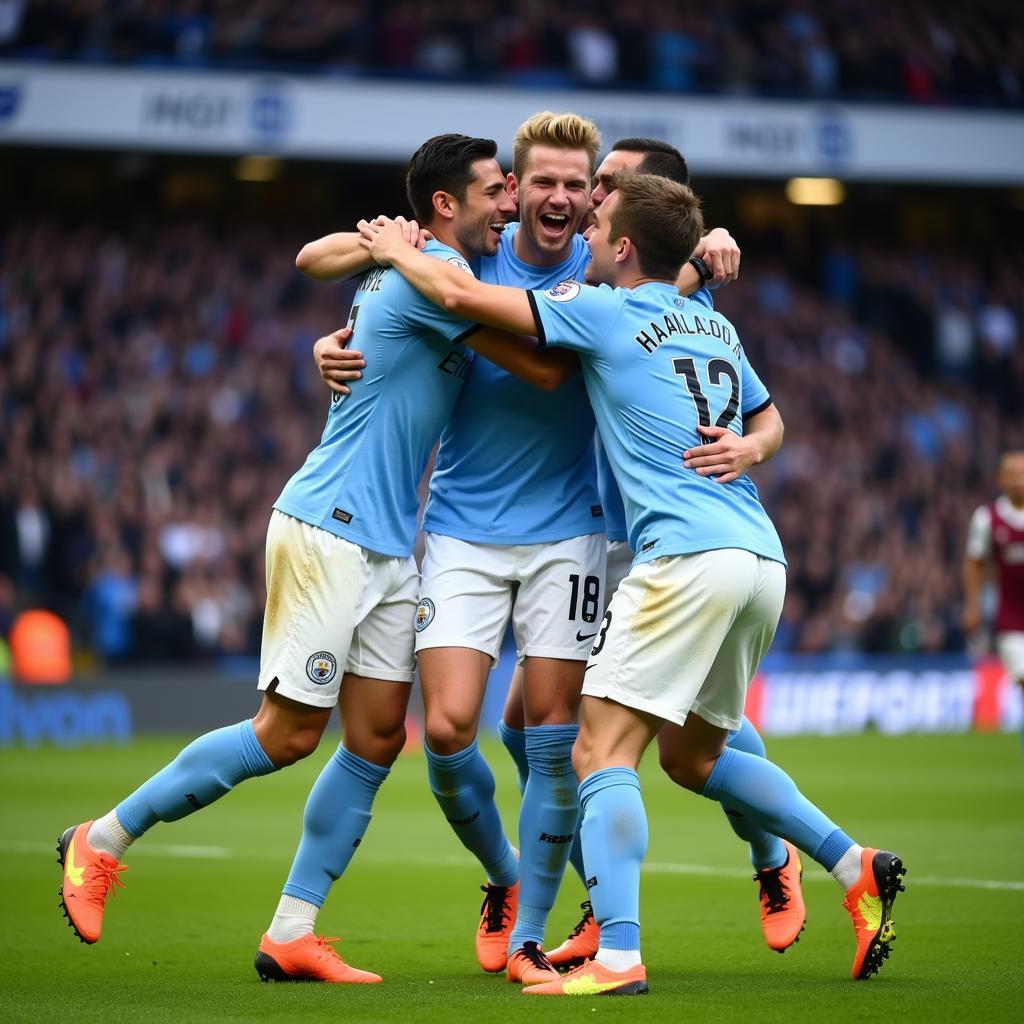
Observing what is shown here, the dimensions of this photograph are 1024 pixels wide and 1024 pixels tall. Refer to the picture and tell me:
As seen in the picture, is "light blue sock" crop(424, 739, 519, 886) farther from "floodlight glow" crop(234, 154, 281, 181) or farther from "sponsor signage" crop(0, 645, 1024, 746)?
"floodlight glow" crop(234, 154, 281, 181)

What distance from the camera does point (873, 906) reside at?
17.2 ft

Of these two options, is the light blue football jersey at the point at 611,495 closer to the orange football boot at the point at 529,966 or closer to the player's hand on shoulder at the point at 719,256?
the player's hand on shoulder at the point at 719,256

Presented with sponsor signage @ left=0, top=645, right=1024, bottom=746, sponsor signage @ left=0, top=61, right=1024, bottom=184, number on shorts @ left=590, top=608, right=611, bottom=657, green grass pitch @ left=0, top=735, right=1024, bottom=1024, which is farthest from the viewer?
sponsor signage @ left=0, top=61, right=1024, bottom=184

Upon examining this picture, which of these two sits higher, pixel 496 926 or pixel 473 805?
pixel 473 805

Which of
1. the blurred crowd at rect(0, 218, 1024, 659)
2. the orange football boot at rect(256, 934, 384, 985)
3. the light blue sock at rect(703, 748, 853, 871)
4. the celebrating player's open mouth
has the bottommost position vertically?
the orange football boot at rect(256, 934, 384, 985)

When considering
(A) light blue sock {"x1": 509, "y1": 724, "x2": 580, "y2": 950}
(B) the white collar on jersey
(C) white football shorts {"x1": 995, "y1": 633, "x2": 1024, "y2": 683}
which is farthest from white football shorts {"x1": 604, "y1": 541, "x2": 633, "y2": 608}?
(B) the white collar on jersey

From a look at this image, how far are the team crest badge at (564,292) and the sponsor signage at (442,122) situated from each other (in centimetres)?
1810

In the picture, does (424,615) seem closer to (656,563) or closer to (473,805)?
(473,805)

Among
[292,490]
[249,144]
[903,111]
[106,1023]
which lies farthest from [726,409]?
[903,111]

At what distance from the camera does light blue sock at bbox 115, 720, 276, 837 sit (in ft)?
17.8

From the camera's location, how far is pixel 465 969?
5766mm

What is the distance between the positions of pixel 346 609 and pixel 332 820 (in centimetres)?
69

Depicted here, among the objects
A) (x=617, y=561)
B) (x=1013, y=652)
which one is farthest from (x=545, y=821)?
(x=1013, y=652)

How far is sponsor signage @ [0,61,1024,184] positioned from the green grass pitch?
11332 millimetres
